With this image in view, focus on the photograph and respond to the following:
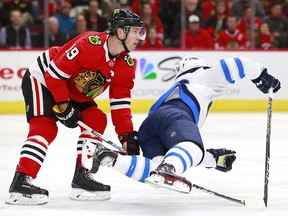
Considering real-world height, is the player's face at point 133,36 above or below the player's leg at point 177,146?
above

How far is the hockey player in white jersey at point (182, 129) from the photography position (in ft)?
11.9

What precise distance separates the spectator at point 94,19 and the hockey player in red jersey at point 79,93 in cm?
499

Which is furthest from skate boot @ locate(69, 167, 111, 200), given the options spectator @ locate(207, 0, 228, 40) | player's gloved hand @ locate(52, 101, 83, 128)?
spectator @ locate(207, 0, 228, 40)

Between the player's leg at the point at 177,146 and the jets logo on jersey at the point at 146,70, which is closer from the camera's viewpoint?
the player's leg at the point at 177,146

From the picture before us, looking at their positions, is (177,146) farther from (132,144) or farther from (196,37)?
(196,37)

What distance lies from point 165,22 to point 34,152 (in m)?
5.87

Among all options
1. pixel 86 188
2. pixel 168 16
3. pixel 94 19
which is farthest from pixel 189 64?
pixel 168 16

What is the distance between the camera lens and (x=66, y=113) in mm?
4035

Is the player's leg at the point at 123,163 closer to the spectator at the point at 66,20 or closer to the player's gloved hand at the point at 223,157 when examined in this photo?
the player's gloved hand at the point at 223,157

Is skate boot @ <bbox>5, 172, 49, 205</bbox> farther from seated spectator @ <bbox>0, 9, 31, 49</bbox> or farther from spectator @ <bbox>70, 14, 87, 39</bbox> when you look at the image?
spectator @ <bbox>70, 14, 87, 39</bbox>

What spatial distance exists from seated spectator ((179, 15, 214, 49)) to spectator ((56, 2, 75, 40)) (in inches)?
51.1

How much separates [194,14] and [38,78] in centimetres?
542

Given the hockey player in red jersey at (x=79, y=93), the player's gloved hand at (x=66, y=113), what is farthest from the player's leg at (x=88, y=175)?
the player's gloved hand at (x=66, y=113)

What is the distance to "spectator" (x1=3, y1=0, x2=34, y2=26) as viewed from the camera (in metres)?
9.11
